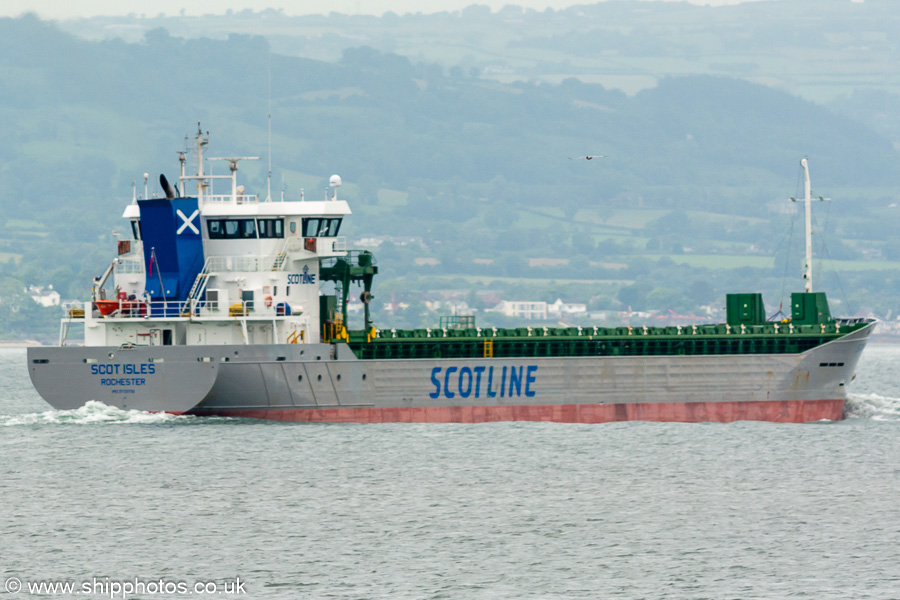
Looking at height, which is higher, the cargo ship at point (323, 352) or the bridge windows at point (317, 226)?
the bridge windows at point (317, 226)

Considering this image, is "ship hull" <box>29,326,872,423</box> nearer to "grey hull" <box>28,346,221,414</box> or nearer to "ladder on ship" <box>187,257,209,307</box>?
"grey hull" <box>28,346,221,414</box>

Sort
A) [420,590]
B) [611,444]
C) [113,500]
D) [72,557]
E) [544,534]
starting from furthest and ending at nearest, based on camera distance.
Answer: [611,444] → [113,500] → [544,534] → [72,557] → [420,590]

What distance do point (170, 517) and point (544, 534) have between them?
903cm

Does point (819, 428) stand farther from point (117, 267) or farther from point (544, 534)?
point (117, 267)

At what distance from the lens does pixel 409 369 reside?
4844 centimetres

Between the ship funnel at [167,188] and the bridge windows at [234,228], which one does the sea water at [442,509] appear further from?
the ship funnel at [167,188]

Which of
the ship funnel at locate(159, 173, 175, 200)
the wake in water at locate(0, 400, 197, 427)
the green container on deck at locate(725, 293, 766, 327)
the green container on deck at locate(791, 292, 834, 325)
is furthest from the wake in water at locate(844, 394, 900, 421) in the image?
the ship funnel at locate(159, 173, 175, 200)

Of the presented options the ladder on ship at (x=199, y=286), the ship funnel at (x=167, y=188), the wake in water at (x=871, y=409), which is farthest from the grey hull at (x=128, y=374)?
the wake in water at (x=871, y=409)

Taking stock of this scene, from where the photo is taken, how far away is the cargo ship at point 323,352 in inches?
1827

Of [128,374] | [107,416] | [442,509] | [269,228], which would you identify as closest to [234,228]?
[269,228]

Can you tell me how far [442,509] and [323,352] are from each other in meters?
14.5

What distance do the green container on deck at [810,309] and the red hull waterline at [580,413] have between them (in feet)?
11.3

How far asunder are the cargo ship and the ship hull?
49mm

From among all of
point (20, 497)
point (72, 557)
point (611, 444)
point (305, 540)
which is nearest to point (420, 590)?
point (305, 540)
